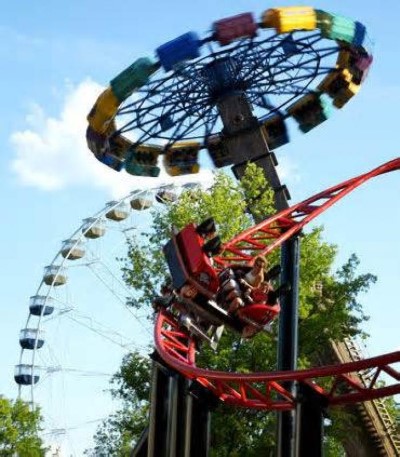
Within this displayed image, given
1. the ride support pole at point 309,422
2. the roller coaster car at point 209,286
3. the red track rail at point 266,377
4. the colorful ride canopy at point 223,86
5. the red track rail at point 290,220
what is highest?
the colorful ride canopy at point 223,86

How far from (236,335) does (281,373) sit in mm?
9569

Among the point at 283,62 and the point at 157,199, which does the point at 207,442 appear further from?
the point at 157,199

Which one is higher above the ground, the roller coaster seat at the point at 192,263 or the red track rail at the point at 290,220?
the red track rail at the point at 290,220

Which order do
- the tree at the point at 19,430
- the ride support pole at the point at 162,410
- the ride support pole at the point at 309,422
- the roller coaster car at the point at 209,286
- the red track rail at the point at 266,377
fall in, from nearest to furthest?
the red track rail at the point at 266,377 → the ride support pole at the point at 309,422 → the roller coaster car at the point at 209,286 → the ride support pole at the point at 162,410 → the tree at the point at 19,430

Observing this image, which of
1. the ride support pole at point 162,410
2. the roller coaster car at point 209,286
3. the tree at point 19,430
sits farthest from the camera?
the tree at point 19,430

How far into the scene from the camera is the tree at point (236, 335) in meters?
18.1

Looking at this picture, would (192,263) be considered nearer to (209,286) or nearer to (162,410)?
(209,286)

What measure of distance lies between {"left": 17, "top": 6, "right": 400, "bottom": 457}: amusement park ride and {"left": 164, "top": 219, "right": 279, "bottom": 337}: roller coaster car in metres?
0.02

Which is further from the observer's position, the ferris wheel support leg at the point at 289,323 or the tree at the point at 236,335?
the tree at the point at 236,335

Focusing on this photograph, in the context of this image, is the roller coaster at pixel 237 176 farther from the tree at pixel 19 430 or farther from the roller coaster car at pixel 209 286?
the tree at pixel 19 430

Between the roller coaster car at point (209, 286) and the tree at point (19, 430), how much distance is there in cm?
1503

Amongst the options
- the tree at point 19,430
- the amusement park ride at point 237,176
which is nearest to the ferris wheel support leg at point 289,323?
the amusement park ride at point 237,176

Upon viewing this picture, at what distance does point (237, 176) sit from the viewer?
29.8 meters

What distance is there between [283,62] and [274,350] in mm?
10734
